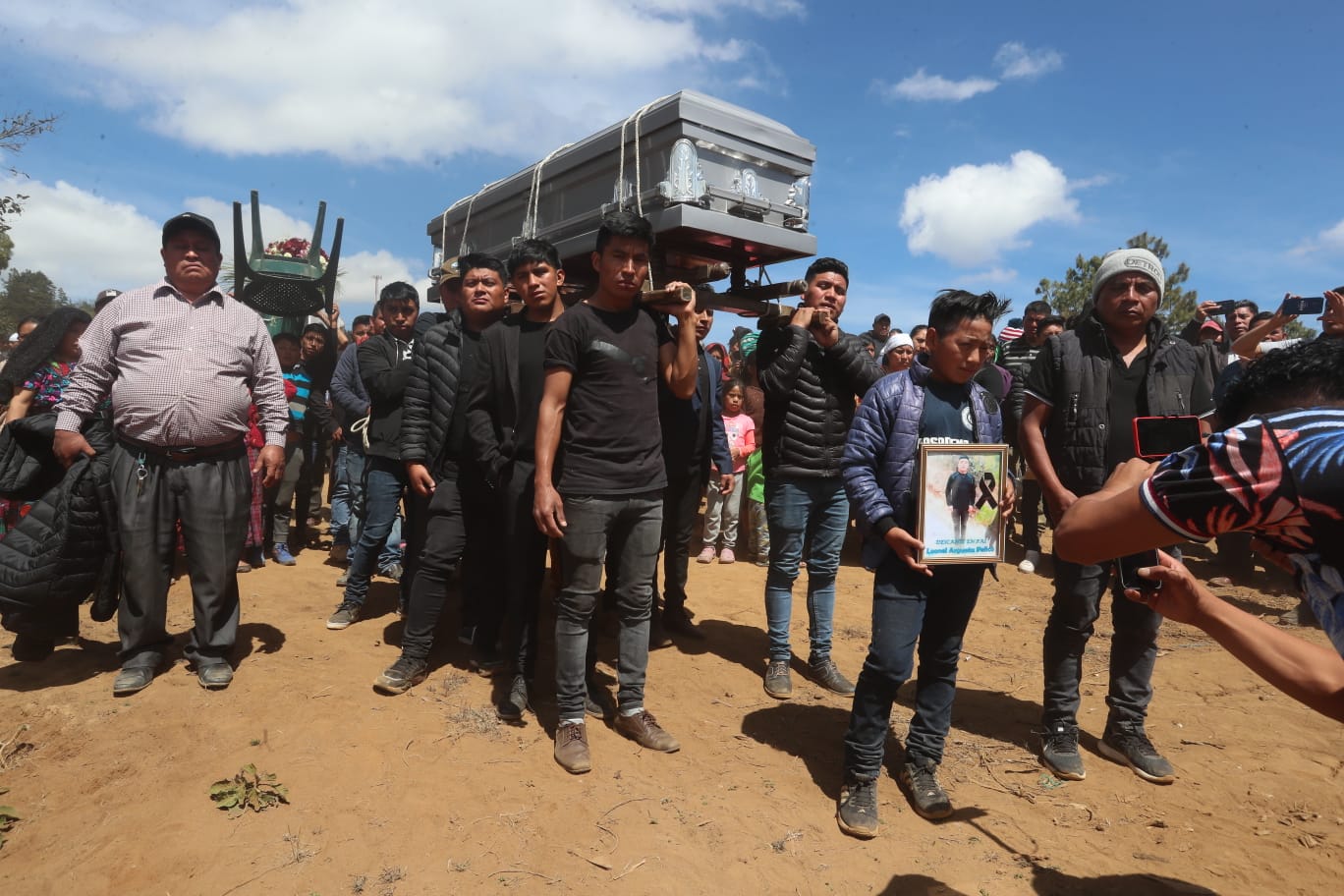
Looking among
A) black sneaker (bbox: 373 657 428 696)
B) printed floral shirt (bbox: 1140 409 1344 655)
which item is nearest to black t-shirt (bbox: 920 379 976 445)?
printed floral shirt (bbox: 1140 409 1344 655)

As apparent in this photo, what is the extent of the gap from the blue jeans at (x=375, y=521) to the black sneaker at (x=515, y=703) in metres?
1.77

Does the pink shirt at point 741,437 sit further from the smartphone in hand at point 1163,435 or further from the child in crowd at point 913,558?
the smartphone in hand at point 1163,435

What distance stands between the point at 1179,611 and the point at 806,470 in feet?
8.33

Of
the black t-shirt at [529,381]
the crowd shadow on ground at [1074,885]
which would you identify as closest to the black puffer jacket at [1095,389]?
the crowd shadow on ground at [1074,885]

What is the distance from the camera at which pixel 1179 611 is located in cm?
165

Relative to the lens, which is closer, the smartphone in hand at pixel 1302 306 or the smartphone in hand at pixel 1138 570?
the smartphone in hand at pixel 1138 570

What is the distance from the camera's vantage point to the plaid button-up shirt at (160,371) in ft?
12.1

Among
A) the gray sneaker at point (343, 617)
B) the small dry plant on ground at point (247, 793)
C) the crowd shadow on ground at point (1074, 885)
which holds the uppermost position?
the gray sneaker at point (343, 617)

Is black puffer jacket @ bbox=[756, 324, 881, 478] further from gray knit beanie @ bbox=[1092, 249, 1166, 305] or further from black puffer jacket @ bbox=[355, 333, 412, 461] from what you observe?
black puffer jacket @ bbox=[355, 333, 412, 461]

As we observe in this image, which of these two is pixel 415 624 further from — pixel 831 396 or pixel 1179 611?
pixel 1179 611

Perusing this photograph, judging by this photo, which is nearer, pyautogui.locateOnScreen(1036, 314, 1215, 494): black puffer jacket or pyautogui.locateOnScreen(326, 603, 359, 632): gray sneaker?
pyautogui.locateOnScreen(1036, 314, 1215, 494): black puffer jacket

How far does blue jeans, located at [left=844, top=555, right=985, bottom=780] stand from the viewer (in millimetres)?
2949

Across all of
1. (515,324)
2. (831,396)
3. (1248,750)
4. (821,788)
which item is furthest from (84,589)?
(1248,750)

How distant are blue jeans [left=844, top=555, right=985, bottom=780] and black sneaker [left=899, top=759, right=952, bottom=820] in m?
0.04
